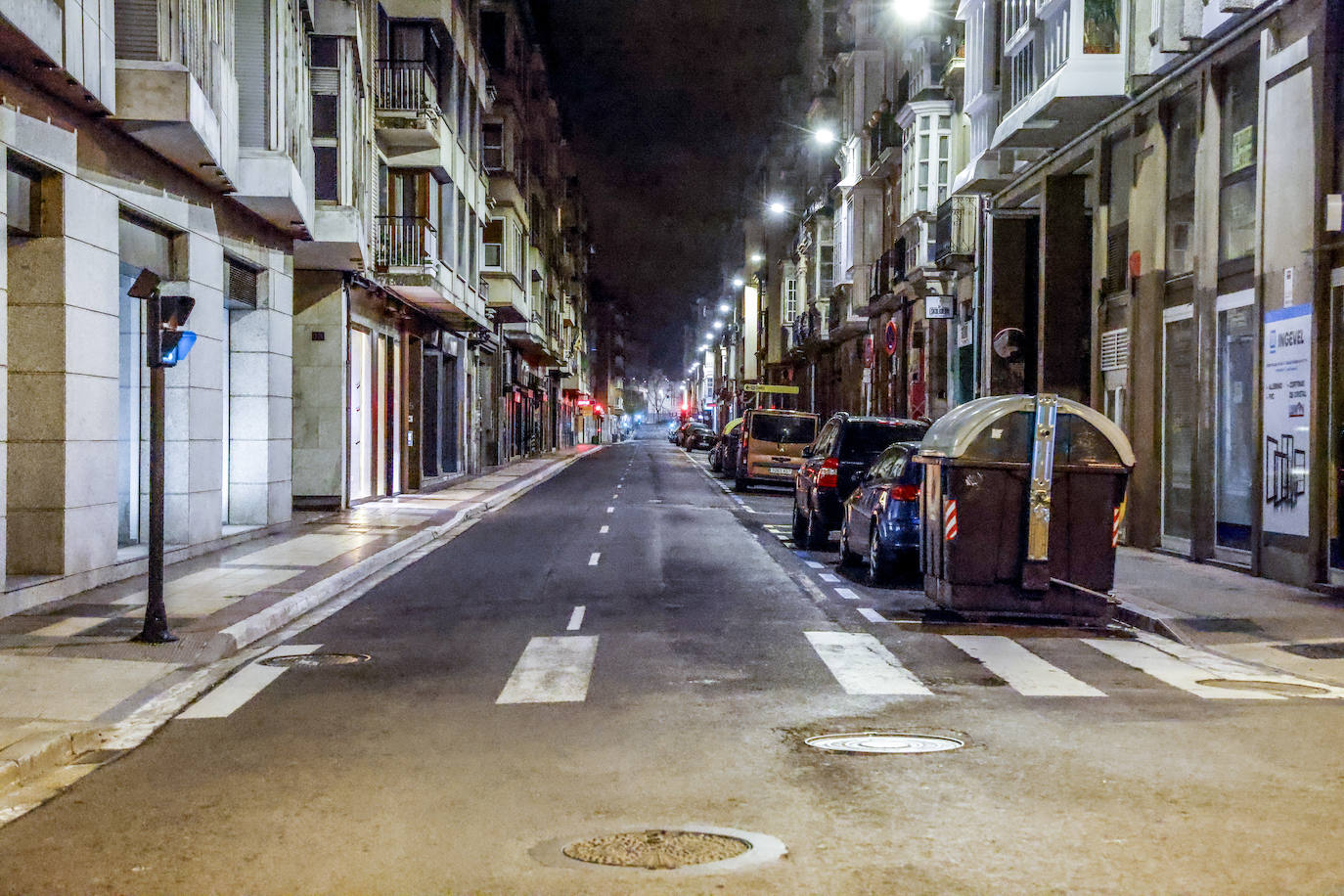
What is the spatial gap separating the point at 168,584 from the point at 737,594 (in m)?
5.97

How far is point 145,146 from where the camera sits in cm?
1516

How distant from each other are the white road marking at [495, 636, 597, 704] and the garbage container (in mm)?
3587

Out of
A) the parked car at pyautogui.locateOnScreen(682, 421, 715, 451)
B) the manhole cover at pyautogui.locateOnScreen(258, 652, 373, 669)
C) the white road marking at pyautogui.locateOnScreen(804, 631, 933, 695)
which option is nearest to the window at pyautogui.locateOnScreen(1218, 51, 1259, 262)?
the white road marking at pyautogui.locateOnScreen(804, 631, 933, 695)

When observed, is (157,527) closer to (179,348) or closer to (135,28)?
(179,348)

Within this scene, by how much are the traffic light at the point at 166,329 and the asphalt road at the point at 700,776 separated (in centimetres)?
259

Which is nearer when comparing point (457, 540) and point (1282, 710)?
point (1282, 710)

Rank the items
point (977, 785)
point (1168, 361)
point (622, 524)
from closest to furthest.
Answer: point (977, 785) → point (1168, 361) → point (622, 524)

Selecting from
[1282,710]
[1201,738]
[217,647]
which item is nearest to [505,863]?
[1201,738]

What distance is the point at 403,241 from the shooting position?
30.8 m

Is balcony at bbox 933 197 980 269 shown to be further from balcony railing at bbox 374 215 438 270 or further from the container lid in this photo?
the container lid

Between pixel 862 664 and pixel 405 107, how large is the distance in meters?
22.9

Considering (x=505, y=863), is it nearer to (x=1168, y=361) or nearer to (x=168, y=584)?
(x=168, y=584)

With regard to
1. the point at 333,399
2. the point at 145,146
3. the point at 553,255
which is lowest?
the point at 333,399

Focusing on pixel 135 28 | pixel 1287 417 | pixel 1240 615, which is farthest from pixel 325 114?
pixel 1240 615
